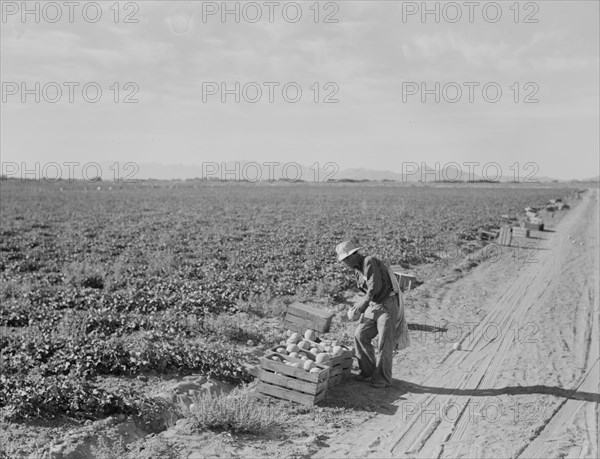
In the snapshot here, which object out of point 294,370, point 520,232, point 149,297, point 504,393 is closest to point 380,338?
point 294,370

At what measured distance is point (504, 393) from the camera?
26.6ft

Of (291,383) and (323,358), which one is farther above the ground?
(323,358)

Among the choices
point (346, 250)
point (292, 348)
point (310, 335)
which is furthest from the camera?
point (310, 335)

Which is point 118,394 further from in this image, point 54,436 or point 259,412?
point 259,412

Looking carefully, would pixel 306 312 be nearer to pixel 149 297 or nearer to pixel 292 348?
pixel 292 348

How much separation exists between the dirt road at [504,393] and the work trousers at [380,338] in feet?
1.16

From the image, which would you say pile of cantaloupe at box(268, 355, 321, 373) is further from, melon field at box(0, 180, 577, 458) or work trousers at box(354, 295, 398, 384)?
work trousers at box(354, 295, 398, 384)

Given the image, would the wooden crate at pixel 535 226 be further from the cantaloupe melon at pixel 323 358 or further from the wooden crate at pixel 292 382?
the wooden crate at pixel 292 382

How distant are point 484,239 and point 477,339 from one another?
654 inches

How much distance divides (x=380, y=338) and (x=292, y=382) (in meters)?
1.46

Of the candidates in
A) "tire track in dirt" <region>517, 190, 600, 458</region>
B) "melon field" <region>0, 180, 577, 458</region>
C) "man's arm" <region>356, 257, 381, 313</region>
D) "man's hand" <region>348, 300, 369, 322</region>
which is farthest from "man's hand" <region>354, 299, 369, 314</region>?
"tire track in dirt" <region>517, 190, 600, 458</region>

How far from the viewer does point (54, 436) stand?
257 inches

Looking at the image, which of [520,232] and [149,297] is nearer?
[149,297]

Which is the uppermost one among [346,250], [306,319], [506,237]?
[346,250]
